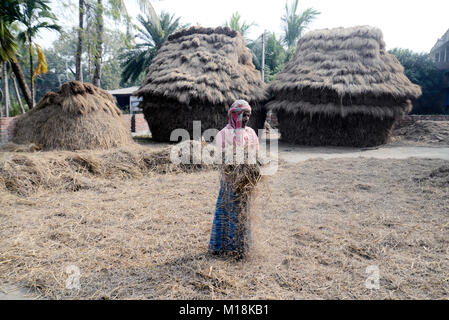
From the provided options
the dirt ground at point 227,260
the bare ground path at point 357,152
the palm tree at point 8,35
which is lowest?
the dirt ground at point 227,260

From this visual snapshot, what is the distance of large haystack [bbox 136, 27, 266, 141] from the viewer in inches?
383

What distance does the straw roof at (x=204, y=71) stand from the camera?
966 cm

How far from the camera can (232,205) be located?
275 cm

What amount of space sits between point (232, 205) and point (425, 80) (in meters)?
21.1

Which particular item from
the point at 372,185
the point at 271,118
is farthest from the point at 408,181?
the point at 271,118

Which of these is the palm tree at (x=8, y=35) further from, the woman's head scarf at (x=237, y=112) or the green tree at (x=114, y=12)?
the woman's head scarf at (x=237, y=112)

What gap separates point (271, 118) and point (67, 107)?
12403 millimetres

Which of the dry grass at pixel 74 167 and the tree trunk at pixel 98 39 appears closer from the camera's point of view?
the dry grass at pixel 74 167

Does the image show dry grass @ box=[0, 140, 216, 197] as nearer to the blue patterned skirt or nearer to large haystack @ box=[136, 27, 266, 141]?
large haystack @ box=[136, 27, 266, 141]

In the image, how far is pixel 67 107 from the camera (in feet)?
23.5

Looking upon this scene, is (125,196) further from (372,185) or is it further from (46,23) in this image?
(46,23)

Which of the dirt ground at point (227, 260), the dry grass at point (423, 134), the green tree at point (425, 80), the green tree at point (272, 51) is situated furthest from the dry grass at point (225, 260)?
the green tree at point (272, 51)

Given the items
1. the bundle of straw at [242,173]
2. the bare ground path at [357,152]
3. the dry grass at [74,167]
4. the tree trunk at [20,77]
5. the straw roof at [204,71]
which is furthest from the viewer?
the tree trunk at [20,77]

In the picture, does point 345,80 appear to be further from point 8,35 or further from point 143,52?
point 143,52
